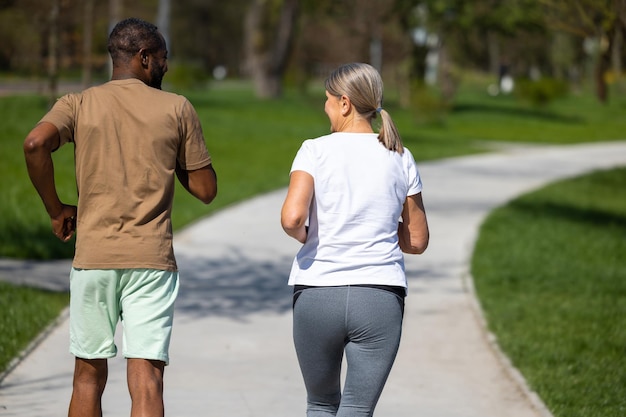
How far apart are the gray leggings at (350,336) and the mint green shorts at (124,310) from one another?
0.49 metres

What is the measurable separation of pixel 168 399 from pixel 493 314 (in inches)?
135

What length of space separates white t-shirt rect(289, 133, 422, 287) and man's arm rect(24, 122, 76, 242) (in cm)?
84

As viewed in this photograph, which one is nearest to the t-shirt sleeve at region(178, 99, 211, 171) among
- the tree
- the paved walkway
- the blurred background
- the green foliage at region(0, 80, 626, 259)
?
the paved walkway

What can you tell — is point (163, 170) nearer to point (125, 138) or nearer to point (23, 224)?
point (125, 138)

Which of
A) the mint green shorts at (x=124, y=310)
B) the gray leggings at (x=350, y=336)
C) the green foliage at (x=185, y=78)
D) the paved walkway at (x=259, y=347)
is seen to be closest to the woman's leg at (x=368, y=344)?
the gray leggings at (x=350, y=336)

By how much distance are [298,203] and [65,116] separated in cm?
85

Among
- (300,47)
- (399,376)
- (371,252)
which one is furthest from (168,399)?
(300,47)

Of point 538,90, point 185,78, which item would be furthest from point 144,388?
point 185,78

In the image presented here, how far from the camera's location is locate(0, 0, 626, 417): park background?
311 inches

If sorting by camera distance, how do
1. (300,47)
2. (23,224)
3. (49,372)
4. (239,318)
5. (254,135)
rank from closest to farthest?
(49,372) < (239,318) < (23,224) < (254,135) < (300,47)

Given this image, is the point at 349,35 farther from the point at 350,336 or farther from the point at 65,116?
the point at 350,336

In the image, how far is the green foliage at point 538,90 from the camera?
4738cm

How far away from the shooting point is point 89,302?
4.16 metres

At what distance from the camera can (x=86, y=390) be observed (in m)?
4.25
